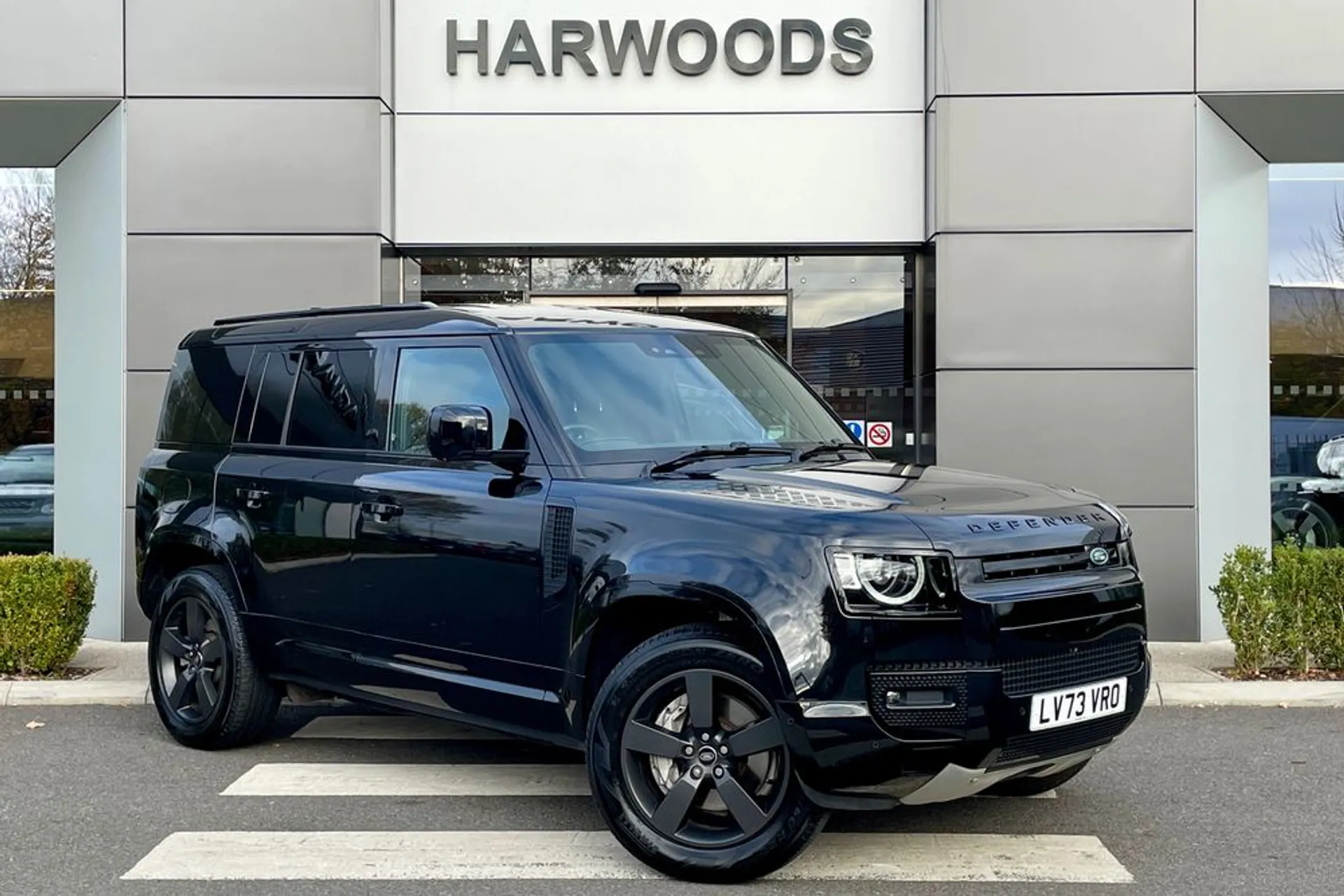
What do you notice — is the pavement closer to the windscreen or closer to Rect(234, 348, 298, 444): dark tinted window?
Rect(234, 348, 298, 444): dark tinted window

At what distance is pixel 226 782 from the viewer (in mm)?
5914

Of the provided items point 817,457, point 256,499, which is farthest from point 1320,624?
point 256,499

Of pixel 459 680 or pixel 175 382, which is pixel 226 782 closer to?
pixel 459 680

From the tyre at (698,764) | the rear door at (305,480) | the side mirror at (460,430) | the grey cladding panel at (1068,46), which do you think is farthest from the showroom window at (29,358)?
the tyre at (698,764)

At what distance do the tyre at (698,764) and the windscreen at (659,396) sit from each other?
973mm

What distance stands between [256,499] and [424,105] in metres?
5.45

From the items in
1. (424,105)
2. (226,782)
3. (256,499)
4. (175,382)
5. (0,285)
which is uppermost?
(424,105)

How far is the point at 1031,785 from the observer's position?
5449mm

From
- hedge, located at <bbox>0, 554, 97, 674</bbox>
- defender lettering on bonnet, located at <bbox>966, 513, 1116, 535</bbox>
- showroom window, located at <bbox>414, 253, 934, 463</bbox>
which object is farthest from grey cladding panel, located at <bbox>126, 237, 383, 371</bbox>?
defender lettering on bonnet, located at <bbox>966, 513, 1116, 535</bbox>

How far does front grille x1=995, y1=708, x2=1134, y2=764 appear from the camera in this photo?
167 inches

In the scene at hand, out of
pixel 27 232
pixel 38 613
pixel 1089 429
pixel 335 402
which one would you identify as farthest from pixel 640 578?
pixel 27 232

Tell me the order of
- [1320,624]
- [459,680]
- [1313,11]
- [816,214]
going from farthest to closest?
[816,214] < [1313,11] < [1320,624] < [459,680]

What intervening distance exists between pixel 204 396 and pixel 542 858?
3.30m

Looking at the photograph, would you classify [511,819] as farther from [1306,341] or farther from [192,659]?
[1306,341]
